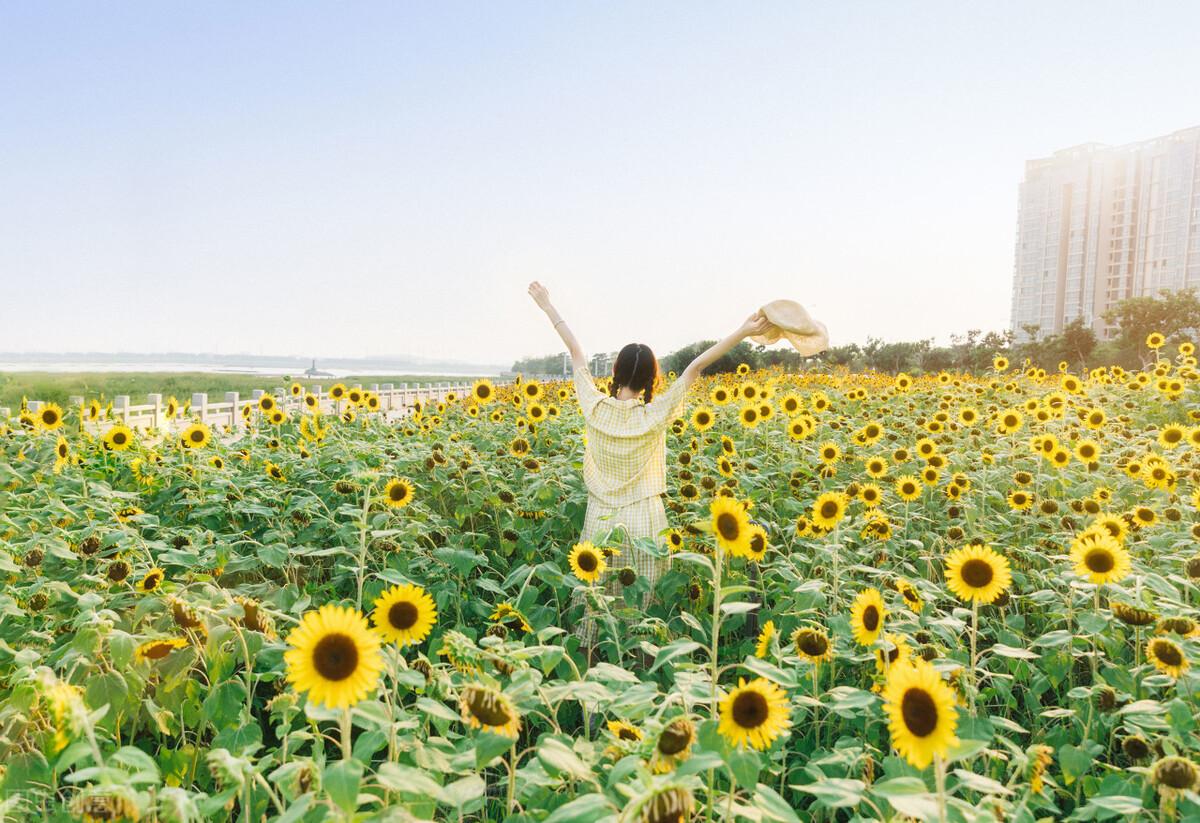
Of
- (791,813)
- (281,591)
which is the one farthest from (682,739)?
(281,591)

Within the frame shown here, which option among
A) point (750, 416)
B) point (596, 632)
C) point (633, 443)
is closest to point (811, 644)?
point (596, 632)

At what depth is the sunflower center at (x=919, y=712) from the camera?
123cm

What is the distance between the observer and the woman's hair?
3787 mm

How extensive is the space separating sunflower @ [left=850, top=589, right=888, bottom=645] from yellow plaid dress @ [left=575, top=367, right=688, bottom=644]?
60.5 inches

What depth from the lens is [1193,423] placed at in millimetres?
6355

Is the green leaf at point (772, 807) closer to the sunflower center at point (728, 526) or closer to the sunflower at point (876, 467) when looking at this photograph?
the sunflower center at point (728, 526)

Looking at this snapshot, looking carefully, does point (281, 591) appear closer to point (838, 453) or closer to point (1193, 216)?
point (838, 453)

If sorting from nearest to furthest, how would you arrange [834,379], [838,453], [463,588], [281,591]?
[281,591] → [463,588] → [838,453] → [834,379]

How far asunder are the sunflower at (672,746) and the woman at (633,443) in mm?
2262

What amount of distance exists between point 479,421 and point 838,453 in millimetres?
2796

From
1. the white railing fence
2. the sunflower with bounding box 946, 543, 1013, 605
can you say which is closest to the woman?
the sunflower with bounding box 946, 543, 1013, 605

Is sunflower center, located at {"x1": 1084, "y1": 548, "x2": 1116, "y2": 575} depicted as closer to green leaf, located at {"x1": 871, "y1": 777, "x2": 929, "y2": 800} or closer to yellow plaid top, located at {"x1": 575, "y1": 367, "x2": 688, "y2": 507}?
green leaf, located at {"x1": 871, "y1": 777, "x2": 929, "y2": 800}

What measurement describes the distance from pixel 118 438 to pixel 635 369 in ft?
10.9

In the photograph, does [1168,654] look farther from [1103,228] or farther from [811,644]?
[1103,228]
